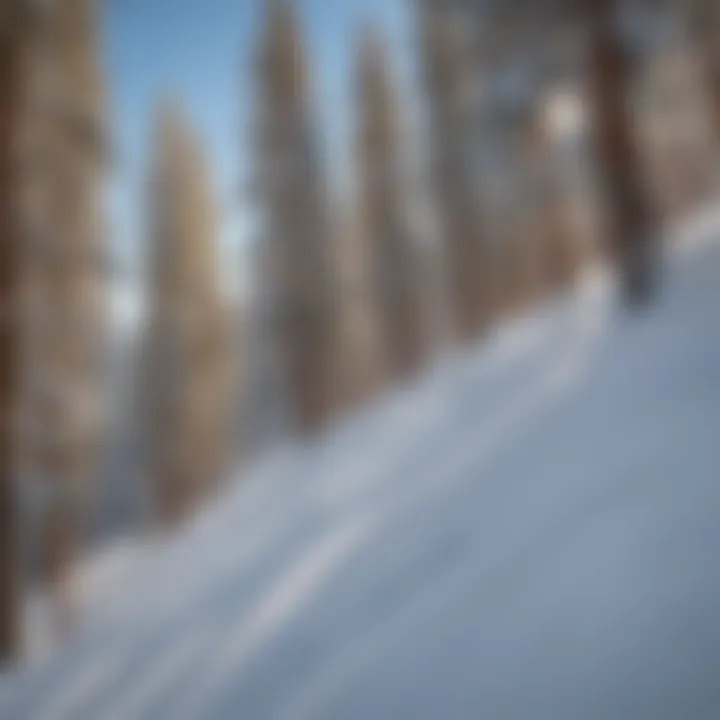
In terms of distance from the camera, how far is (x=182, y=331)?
1895cm

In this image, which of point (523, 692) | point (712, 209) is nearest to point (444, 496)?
point (523, 692)

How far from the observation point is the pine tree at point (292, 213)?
17156mm

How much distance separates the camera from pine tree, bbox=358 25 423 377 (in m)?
22.7

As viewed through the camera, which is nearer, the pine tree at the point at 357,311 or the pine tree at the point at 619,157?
the pine tree at the point at 619,157

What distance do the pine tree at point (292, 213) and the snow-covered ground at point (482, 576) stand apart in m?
8.23

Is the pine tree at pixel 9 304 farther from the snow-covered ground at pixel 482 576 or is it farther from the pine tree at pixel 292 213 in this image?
the pine tree at pixel 292 213

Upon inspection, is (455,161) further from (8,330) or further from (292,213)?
(8,330)

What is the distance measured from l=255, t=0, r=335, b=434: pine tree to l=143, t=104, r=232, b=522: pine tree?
2.57 metres

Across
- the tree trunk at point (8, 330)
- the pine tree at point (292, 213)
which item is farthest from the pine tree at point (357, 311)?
the tree trunk at point (8, 330)

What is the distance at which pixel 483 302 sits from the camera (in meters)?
21.6

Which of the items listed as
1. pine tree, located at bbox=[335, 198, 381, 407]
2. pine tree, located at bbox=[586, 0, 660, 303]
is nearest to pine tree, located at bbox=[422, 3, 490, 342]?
pine tree, located at bbox=[335, 198, 381, 407]

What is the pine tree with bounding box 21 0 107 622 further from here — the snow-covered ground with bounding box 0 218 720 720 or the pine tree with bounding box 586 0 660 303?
the pine tree with bounding box 586 0 660 303

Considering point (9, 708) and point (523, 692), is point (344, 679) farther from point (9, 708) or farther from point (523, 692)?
point (9, 708)

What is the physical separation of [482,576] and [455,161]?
18628mm
